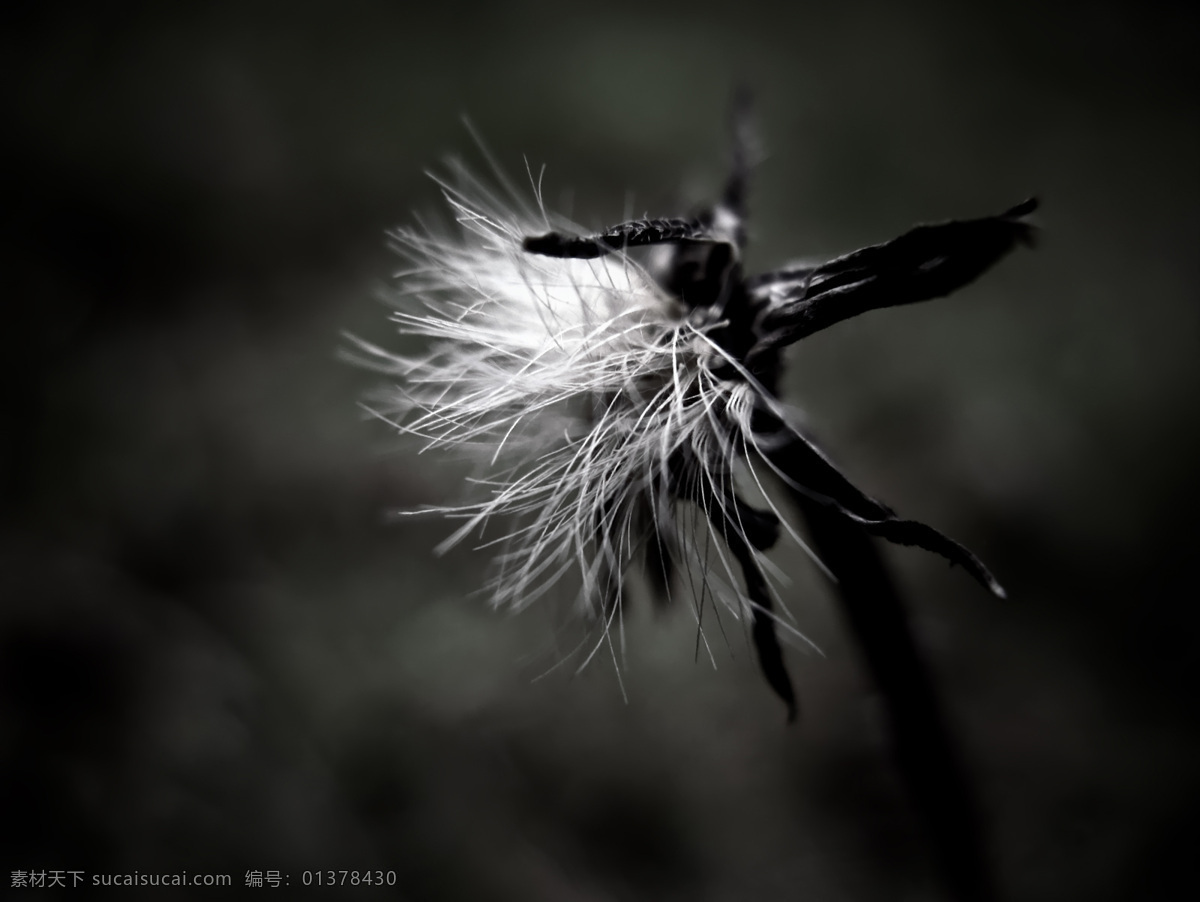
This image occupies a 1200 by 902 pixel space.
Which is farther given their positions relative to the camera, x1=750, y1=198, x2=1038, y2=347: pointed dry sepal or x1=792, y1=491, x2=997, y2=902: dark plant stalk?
x1=792, y1=491, x2=997, y2=902: dark plant stalk

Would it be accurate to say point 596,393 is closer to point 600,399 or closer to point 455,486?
point 600,399

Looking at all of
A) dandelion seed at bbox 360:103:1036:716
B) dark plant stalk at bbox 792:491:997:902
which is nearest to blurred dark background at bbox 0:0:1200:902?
dark plant stalk at bbox 792:491:997:902

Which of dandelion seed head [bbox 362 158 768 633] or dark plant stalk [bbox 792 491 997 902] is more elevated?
dandelion seed head [bbox 362 158 768 633]

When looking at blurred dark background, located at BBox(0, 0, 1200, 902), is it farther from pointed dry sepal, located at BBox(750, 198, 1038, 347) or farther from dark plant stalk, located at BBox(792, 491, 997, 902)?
pointed dry sepal, located at BBox(750, 198, 1038, 347)

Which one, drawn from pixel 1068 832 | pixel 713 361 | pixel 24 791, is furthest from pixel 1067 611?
pixel 24 791

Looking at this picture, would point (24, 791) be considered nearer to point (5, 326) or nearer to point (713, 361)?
point (5, 326)

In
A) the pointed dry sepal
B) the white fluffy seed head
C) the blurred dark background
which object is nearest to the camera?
the pointed dry sepal

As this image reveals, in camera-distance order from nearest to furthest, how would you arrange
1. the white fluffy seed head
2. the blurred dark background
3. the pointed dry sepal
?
the pointed dry sepal < the white fluffy seed head < the blurred dark background
